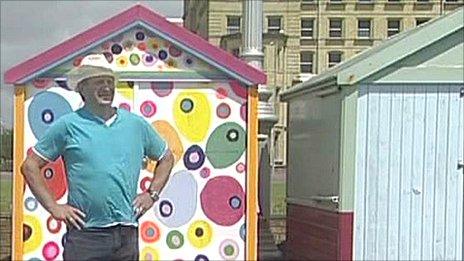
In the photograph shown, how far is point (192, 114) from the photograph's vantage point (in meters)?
7.82

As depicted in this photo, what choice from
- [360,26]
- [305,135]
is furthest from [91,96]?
[360,26]

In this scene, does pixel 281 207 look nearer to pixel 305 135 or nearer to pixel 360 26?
pixel 305 135

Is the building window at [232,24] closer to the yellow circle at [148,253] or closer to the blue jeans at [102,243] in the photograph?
the yellow circle at [148,253]

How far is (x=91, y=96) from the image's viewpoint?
485cm

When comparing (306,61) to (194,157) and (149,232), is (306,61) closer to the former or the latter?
(194,157)

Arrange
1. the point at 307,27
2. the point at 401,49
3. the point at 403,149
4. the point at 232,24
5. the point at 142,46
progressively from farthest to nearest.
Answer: the point at 307,27, the point at 232,24, the point at 403,149, the point at 401,49, the point at 142,46

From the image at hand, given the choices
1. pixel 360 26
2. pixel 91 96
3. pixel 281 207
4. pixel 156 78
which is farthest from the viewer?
pixel 360 26

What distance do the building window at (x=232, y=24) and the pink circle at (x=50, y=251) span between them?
39991 mm

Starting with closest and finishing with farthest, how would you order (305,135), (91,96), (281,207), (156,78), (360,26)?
(91,96) → (156,78) → (305,135) → (281,207) → (360,26)

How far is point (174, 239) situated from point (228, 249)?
46 centimetres

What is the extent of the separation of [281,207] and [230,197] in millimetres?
4247

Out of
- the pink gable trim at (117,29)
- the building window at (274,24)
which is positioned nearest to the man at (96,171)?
the pink gable trim at (117,29)

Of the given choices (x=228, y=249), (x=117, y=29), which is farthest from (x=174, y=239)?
(x=117, y=29)

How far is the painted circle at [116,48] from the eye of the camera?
25.4 ft
